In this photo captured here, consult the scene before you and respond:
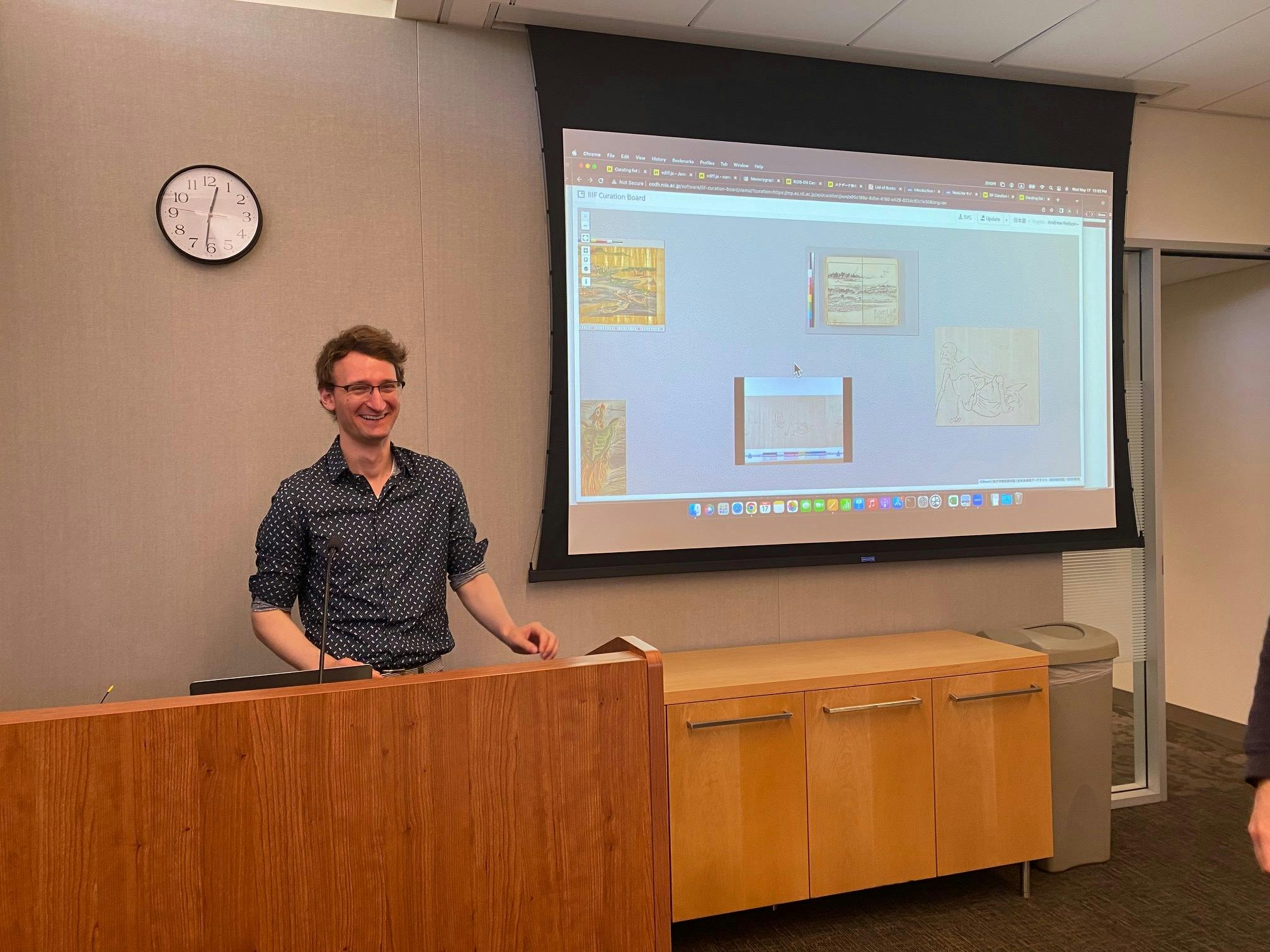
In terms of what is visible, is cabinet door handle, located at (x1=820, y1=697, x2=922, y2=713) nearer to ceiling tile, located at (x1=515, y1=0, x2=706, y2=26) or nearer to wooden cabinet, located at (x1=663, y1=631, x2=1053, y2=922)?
wooden cabinet, located at (x1=663, y1=631, x2=1053, y2=922)

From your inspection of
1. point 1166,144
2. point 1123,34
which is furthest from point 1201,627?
point 1123,34

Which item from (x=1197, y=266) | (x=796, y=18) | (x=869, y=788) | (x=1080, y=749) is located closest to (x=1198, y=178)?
(x=1197, y=266)

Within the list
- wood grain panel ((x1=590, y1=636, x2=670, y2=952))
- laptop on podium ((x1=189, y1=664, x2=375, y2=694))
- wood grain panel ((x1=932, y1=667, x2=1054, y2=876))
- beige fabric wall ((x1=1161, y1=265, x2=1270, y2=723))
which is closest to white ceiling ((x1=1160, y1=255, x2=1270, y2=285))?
beige fabric wall ((x1=1161, y1=265, x2=1270, y2=723))

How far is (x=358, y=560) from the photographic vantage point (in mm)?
2088

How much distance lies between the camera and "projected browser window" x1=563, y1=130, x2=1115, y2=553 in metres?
2.95

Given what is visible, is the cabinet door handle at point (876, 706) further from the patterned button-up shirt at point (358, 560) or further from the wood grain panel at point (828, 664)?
the patterned button-up shirt at point (358, 560)

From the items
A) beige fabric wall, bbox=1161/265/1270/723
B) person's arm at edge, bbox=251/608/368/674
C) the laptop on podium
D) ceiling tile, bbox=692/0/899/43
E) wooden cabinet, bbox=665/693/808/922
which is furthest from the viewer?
beige fabric wall, bbox=1161/265/1270/723

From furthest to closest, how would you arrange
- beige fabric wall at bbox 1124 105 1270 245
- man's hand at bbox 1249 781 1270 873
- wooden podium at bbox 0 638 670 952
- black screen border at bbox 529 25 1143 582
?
beige fabric wall at bbox 1124 105 1270 245 < black screen border at bbox 529 25 1143 582 < wooden podium at bbox 0 638 670 952 < man's hand at bbox 1249 781 1270 873

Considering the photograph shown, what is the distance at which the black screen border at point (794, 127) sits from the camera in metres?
2.89

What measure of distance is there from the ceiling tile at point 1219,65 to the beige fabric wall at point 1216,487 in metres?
1.12

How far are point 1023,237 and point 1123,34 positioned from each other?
69 centimetres

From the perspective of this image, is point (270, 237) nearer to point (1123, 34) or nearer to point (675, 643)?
point (675, 643)

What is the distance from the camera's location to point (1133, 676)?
375 cm

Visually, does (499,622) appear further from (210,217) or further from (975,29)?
(975,29)
